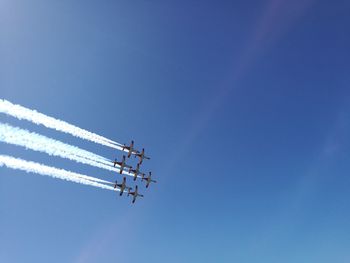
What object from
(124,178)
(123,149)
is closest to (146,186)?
(124,178)

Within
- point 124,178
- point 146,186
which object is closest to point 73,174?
point 124,178

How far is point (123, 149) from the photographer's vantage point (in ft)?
366

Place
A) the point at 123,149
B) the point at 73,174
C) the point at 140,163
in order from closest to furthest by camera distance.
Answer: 1. the point at 73,174
2. the point at 123,149
3. the point at 140,163

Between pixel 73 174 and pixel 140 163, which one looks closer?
pixel 73 174

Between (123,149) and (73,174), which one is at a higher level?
(123,149)

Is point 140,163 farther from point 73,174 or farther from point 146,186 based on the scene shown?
point 73,174

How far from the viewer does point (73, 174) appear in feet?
278

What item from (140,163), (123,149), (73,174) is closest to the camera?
(73,174)

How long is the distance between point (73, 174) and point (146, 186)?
44.3 m

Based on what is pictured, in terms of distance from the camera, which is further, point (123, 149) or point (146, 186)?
Result: point (146, 186)

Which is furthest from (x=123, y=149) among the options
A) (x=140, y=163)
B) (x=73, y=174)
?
(x=73, y=174)

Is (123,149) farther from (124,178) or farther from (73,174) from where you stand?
(73,174)

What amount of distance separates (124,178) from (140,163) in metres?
6.91

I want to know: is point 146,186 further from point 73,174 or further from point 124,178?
point 73,174
